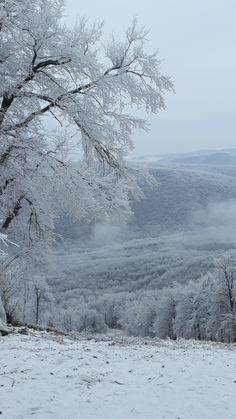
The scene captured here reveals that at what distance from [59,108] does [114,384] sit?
7.12 m

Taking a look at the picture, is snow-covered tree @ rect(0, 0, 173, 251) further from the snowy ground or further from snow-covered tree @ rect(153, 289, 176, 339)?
snow-covered tree @ rect(153, 289, 176, 339)

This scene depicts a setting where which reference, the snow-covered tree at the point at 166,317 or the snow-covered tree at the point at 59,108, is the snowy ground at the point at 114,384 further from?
the snow-covered tree at the point at 166,317

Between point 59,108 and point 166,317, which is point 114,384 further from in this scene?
point 166,317

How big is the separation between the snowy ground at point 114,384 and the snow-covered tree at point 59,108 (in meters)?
4.94

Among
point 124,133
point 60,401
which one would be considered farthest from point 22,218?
point 60,401

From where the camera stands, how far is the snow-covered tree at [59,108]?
10.6 m

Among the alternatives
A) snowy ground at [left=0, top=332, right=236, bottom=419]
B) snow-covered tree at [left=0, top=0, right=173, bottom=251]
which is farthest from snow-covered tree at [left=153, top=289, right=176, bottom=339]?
snowy ground at [left=0, top=332, right=236, bottom=419]

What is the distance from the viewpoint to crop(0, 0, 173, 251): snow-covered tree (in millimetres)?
10586

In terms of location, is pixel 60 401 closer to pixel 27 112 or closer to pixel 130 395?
pixel 130 395

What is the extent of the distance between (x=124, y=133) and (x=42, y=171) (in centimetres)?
244

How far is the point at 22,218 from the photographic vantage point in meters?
14.3

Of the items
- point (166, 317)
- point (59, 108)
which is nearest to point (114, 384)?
point (59, 108)

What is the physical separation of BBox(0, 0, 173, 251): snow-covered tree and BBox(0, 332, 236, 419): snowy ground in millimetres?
4944

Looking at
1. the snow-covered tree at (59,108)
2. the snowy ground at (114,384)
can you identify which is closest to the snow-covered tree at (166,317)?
the snow-covered tree at (59,108)
